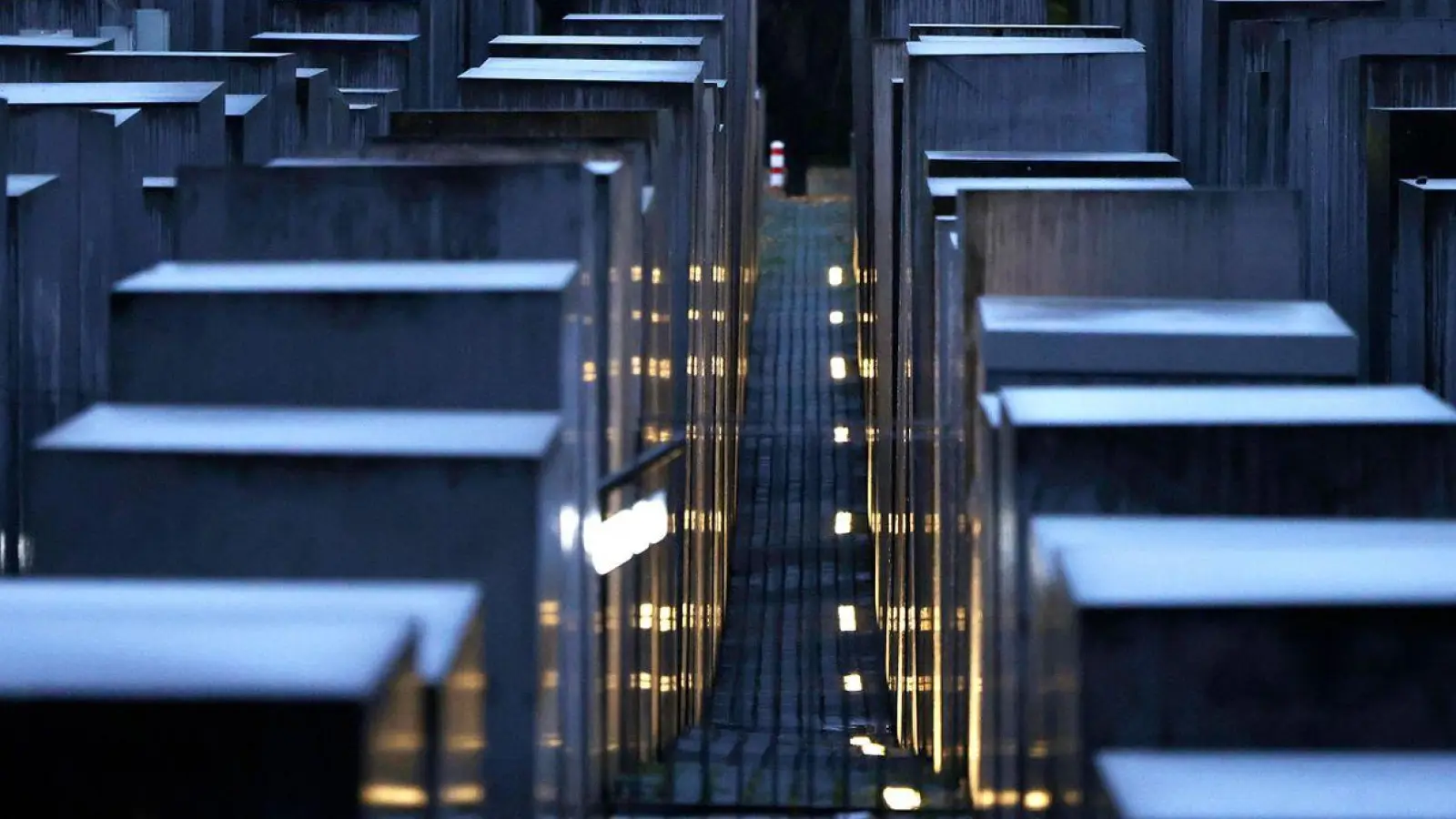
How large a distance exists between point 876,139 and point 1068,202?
45.7ft

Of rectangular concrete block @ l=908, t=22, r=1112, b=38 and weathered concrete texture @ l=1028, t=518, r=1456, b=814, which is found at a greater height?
rectangular concrete block @ l=908, t=22, r=1112, b=38

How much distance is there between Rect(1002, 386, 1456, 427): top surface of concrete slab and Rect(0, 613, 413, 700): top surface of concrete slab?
173 inches

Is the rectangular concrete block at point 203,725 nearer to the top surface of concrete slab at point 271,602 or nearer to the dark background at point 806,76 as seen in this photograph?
the top surface of concrete slab at point 271,602

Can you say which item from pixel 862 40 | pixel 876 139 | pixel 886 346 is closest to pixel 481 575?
pixel 886 346

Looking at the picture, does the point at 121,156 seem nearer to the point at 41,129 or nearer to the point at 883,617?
the point at 41,129

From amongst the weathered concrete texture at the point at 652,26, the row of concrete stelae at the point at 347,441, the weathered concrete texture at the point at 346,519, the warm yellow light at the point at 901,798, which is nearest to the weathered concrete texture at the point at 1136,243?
the row of concrete stelae at the point at 347,441

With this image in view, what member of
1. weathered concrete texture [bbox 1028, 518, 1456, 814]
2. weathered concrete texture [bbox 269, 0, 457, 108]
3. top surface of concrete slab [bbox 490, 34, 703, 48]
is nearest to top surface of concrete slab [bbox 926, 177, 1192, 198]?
top surface of concrete slab [bbox 490, 34, 703, 48]

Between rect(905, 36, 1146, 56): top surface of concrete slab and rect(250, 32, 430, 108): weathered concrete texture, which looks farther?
rect(250, 32, 430, 108): weathered concrete texture

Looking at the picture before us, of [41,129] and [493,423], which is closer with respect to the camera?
[493,423]

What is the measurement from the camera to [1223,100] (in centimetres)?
2134

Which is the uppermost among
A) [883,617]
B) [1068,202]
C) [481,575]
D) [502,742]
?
[1068,202]

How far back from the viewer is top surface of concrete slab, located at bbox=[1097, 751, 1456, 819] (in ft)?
22.0

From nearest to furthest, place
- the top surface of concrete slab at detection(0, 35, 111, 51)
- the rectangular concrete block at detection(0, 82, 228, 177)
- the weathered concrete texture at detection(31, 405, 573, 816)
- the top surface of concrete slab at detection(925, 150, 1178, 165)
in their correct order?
the weathered concrete texture at detection(31, 405, 573, 816)
the rectangular concrete block at detection(0, 82, 228, 177)
the top surface of concrete slab at detection(925, 150, 1178, 165)
the top surface of concrete slab at detection(0, 35, 111, 51)

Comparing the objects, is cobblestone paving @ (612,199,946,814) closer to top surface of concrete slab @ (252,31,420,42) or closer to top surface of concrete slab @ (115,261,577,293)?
top surface of concrete slab @ (115,261,577,293)
